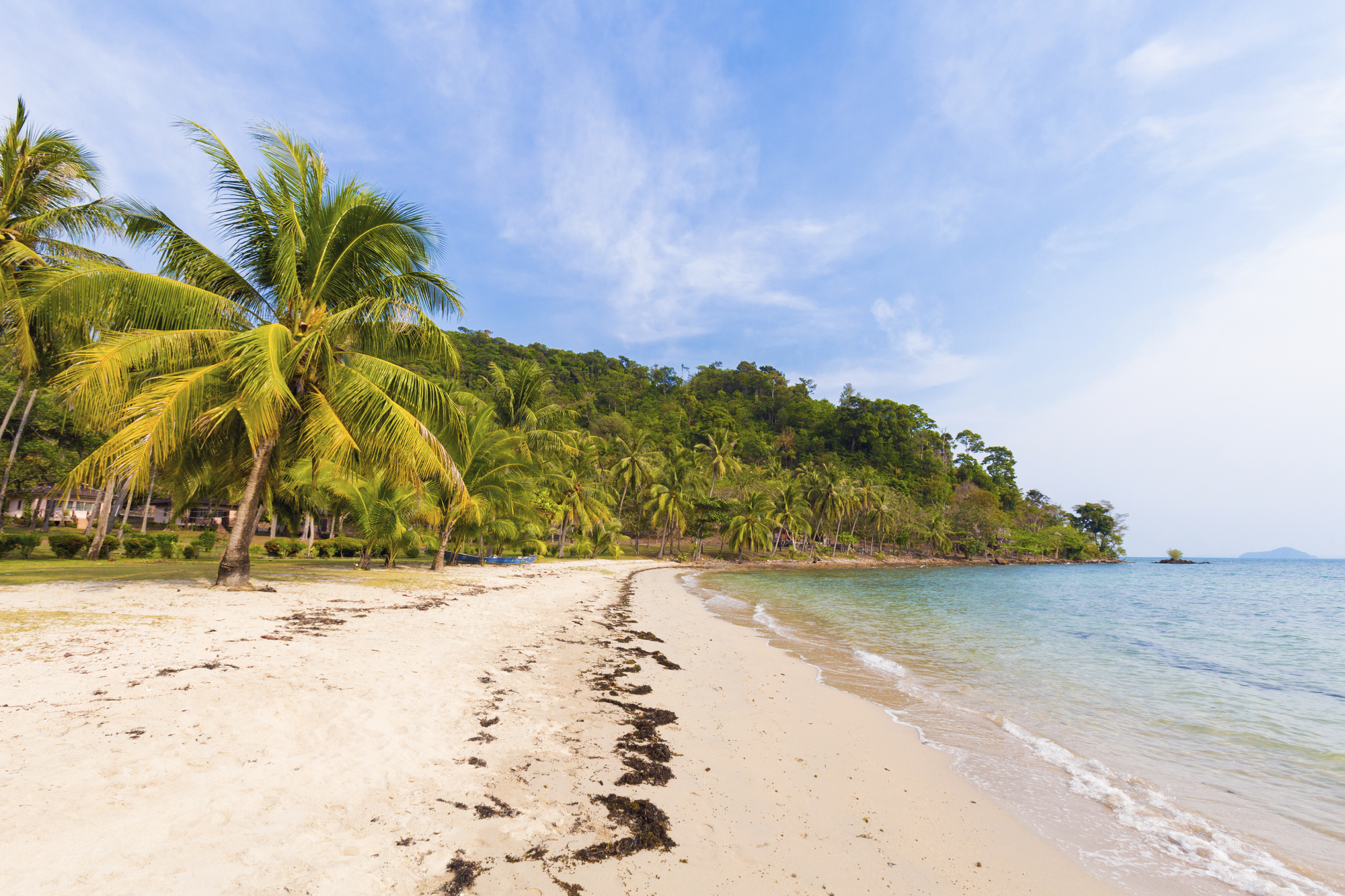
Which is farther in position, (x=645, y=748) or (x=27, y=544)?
(x=27, y=544)

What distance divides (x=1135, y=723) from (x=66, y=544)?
2367cm

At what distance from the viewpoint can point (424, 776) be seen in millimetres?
3736

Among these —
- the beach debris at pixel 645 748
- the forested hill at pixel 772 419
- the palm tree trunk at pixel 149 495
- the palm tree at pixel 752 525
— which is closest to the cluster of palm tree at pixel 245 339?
the palm tree trunk at pixel 149 495

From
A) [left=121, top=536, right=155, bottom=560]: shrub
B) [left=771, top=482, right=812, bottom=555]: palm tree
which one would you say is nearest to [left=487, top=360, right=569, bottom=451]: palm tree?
[left=121, top=536, right=155, bottom=560]: shrub

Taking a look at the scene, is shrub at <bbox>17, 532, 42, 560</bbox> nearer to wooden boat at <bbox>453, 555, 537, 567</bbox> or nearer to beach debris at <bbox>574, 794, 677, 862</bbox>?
wooden boat at <bbox>453, 555, 537, 567</bbox>

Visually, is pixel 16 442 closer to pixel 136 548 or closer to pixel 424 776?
pixel 136 548

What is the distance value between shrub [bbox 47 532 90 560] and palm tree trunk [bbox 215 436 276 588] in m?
9.92

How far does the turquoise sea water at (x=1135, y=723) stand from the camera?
13.6ft

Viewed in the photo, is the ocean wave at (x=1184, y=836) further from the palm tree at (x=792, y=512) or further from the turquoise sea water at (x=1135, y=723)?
the palm tree at (x=792, y=512)

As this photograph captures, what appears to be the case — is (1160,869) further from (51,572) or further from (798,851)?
(51,572)

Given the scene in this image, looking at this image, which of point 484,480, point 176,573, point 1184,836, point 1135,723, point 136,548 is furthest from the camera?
point 484,480

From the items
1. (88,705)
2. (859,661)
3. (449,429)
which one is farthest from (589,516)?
(88,705)

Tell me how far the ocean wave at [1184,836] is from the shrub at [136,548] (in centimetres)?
2250

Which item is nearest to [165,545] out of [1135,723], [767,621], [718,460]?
[767,621]
